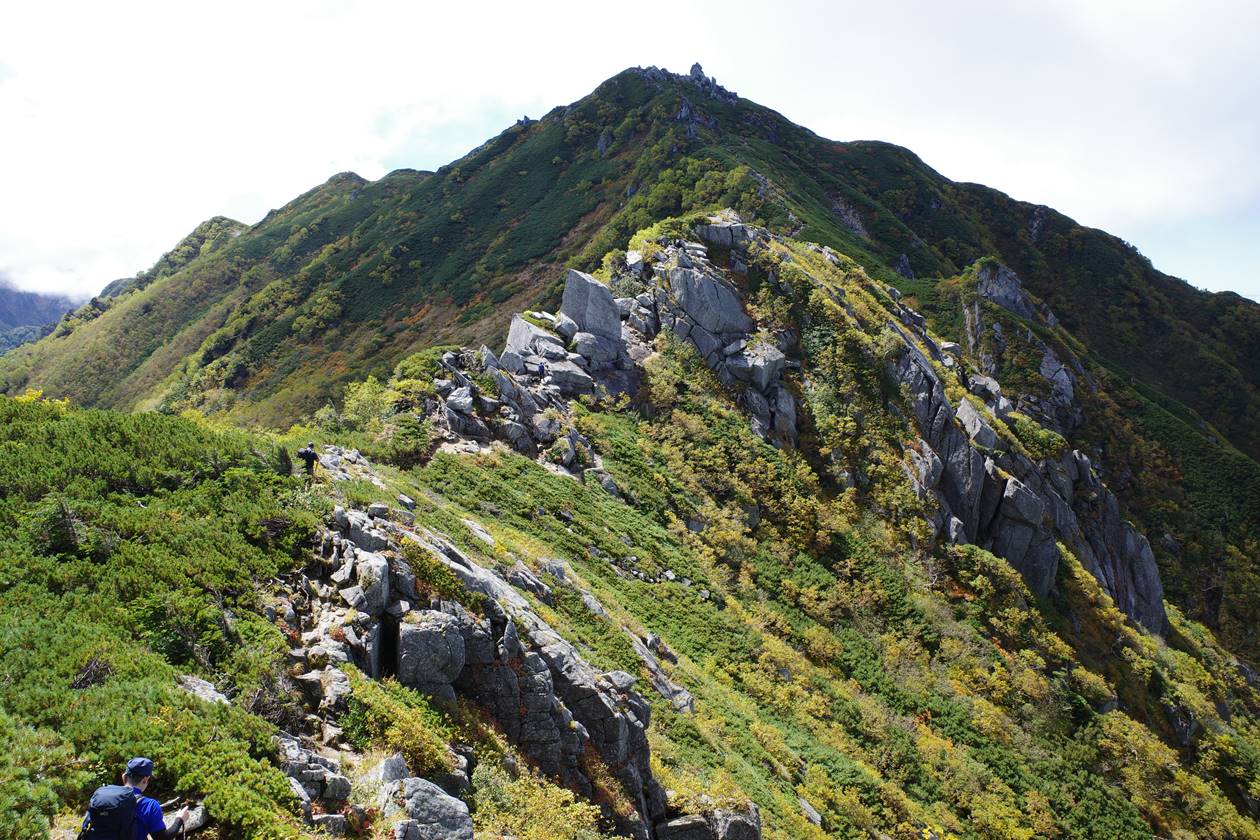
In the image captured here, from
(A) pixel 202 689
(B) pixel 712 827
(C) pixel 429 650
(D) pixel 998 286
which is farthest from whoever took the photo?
(D) pixel 998 286

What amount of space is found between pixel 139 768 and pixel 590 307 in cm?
3254

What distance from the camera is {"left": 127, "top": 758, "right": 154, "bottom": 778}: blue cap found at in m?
6.63

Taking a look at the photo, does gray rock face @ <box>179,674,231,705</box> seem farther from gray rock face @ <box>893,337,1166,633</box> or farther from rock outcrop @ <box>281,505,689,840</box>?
gray rock face @ <box>893,337,1166,633</box>

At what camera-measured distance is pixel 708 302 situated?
40344 millimetres

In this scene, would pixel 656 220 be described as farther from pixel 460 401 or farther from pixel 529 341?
pixel 460 401

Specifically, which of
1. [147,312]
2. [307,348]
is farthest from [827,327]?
[147,312]

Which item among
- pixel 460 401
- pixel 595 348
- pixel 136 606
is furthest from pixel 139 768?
pixel 595 348

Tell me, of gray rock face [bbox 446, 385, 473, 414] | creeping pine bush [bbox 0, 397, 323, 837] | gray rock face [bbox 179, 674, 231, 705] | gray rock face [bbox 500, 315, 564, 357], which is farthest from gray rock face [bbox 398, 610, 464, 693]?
gray rock face [bbox 500, 315, 564, 357]

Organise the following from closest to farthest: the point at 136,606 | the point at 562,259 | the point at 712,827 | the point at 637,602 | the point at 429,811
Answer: the point at 429,811
the point at 136,606
the point at 712,827
the point at 637,602
the point at 562,259

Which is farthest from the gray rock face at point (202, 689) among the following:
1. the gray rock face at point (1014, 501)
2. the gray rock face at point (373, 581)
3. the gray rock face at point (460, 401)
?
the gray rock face at point (1014, 501)

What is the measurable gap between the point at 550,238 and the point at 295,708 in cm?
8011

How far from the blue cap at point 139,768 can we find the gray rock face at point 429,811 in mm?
2930

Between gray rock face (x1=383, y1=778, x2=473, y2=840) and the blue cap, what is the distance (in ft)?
9.61

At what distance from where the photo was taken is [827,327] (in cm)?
4106
